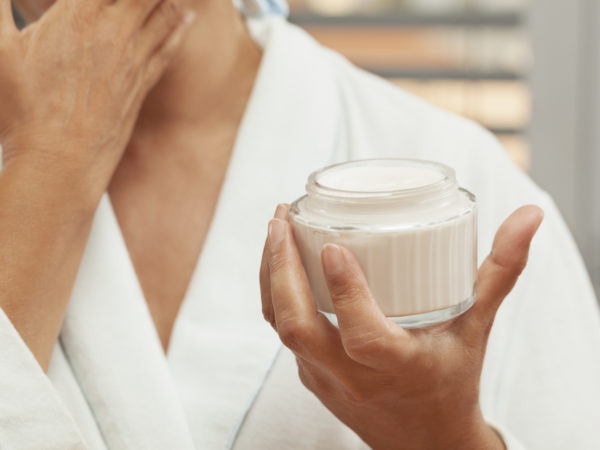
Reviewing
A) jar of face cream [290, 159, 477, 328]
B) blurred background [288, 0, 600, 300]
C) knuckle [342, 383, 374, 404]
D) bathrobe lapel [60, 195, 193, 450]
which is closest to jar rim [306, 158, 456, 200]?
jar of face cream [290, 159, 477, 328]

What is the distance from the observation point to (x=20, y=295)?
21.5 inches

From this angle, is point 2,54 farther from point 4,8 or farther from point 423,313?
point 423,313

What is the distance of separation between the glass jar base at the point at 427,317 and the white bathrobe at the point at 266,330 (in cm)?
17

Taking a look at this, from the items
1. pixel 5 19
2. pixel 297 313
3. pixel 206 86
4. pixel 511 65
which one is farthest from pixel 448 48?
pixel 297 313

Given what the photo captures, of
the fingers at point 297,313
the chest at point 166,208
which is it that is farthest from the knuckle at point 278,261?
the chest at point 166,208

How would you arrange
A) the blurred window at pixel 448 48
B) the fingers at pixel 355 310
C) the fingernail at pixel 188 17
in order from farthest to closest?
the blurred window at pixel 448 48
the fingernail at pixel 188 17
the fingers at pixel 355 310

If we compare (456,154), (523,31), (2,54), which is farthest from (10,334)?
(523,31)

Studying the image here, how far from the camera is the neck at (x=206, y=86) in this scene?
759 mm

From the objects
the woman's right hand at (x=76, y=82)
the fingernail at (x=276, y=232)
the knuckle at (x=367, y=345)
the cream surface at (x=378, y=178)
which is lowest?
the knuckle at (x=367, y=345)

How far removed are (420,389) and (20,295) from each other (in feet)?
0.97

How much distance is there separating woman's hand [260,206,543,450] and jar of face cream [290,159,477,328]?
0.01 metres

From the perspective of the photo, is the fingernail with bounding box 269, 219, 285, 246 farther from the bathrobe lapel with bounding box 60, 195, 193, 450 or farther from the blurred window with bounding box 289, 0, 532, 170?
the blurred window with bounding box 289, 0, 532, 170

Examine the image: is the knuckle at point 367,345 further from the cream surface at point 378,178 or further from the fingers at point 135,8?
the fingers at point 135,8

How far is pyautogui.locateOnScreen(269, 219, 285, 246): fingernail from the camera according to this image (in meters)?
0.46
